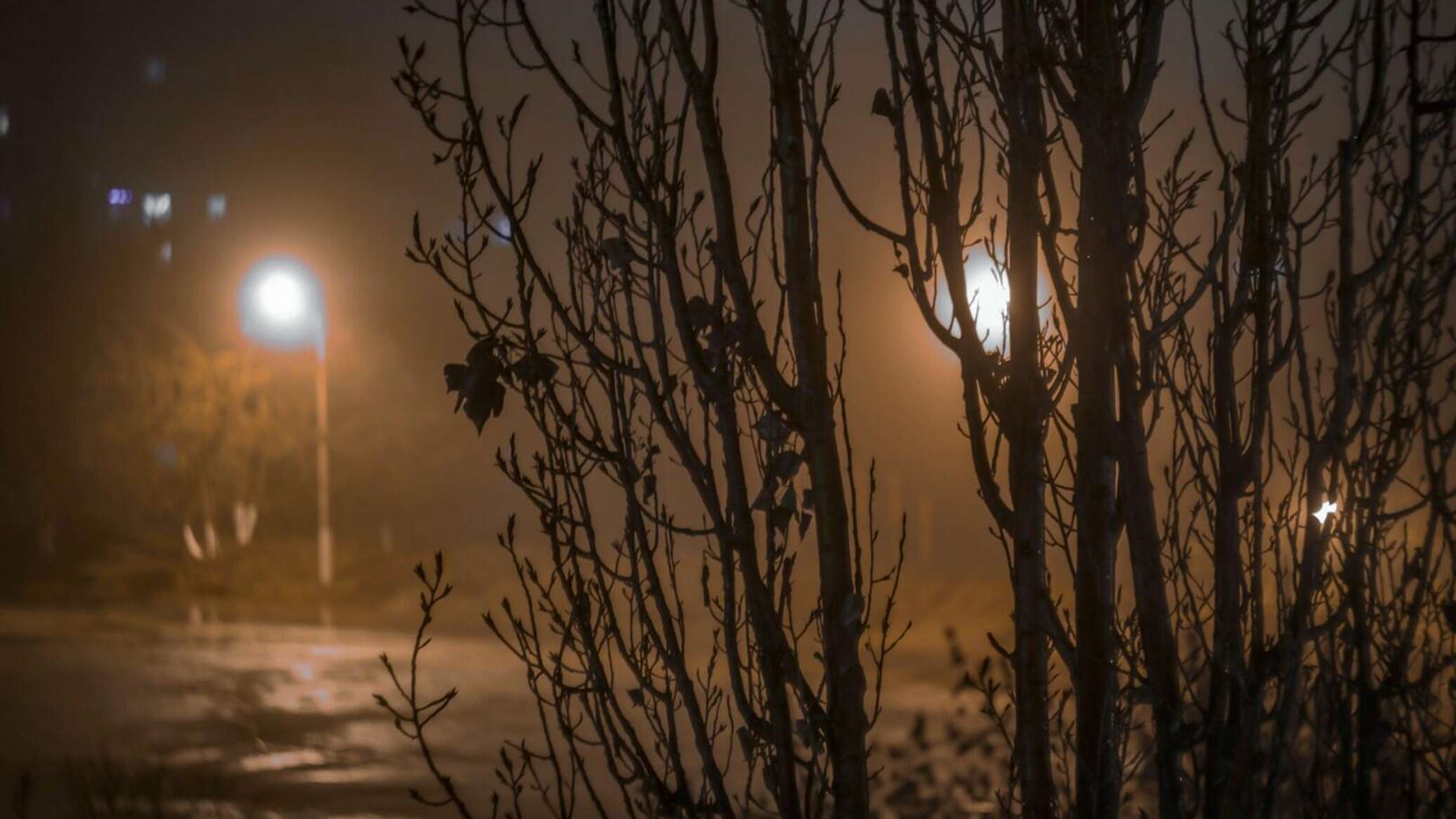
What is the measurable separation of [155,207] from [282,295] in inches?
887

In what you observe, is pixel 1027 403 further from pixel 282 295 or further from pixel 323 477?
pixel 323 477

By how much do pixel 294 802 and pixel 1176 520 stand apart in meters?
9.23

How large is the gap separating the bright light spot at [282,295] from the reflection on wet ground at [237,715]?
6703 mm

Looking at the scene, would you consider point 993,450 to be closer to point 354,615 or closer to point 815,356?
point 815,356

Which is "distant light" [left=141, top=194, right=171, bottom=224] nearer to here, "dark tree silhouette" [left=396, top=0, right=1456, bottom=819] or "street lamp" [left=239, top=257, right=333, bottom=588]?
"street lamp" [left=239, top=257, right=333, bottom=588]

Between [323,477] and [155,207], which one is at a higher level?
[155,207]

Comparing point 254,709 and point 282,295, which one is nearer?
point 254,709

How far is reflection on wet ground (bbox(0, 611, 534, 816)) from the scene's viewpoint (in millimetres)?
11484

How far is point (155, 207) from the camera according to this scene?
44.1 meters

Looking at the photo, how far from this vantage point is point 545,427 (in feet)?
10.6

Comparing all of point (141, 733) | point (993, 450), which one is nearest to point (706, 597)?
point (993, 450)

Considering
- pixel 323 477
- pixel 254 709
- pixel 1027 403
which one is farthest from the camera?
pixel 323 477

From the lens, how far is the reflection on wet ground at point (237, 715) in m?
11.5

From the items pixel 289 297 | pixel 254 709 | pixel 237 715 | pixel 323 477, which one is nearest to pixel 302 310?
pixel 289 297
